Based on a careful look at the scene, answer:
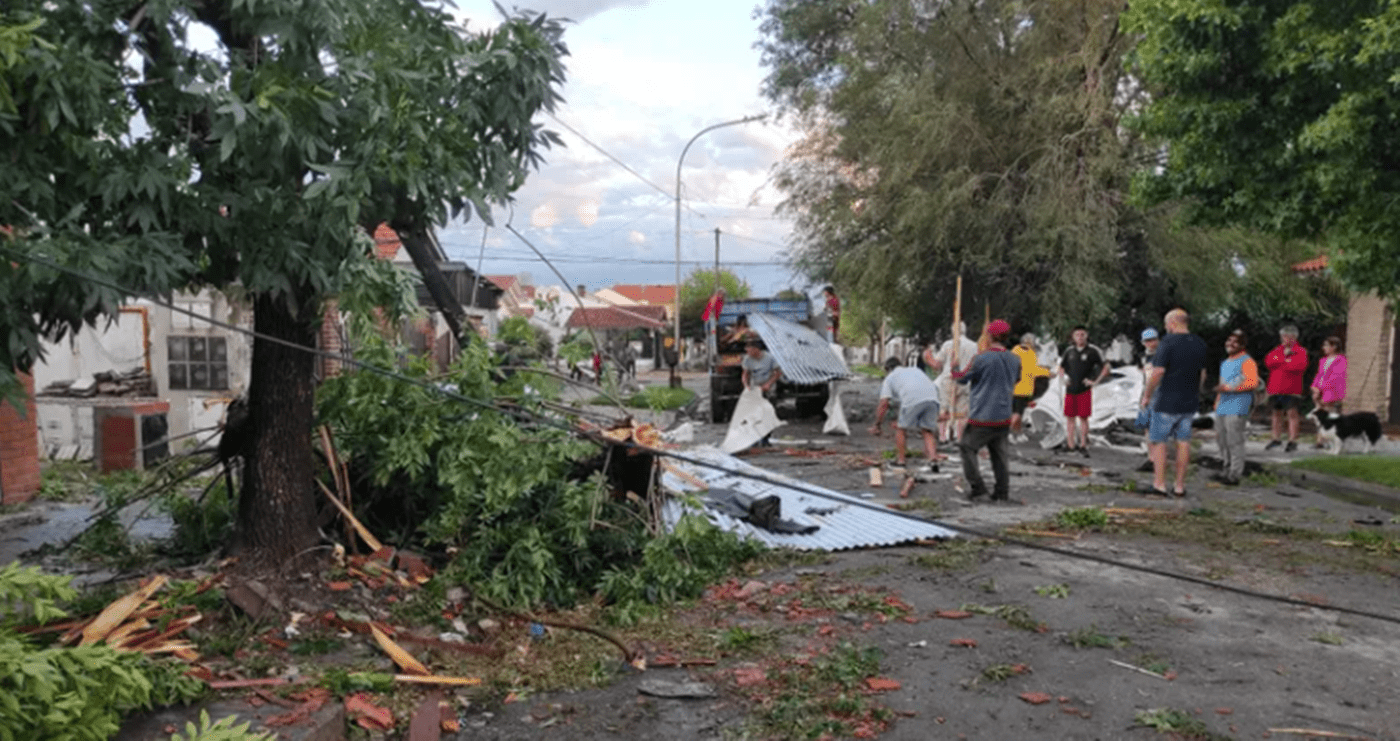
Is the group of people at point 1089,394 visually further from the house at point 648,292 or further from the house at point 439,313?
the house at point 648,292

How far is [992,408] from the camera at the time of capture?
9.05m

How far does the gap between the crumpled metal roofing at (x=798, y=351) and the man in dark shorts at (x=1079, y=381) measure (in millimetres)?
4515

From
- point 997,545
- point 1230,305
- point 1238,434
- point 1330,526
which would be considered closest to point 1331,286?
point 1230,305

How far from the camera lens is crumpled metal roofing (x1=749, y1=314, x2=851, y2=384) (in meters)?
16.8

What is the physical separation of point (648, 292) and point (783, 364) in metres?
94.9

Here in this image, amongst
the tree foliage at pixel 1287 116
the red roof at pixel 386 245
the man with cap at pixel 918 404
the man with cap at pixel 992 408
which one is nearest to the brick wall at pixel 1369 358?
the tree foliage at pixel 1287 116

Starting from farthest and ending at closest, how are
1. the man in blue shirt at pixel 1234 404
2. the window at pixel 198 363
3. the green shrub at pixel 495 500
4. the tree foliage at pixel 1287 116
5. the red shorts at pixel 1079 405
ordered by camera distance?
1. the window at pixel 198 363
2. the red shorts at pixel 1079 405
3. the man in blue shirt at pixel 1234 404
4. the tree foliage at pixel 1287 116
5. the green shrub at pixel 495 500

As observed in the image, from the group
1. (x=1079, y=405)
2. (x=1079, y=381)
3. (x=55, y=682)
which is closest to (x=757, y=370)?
(x=1079, y=381)

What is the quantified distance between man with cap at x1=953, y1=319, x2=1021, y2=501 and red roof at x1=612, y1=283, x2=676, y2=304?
9309 cm

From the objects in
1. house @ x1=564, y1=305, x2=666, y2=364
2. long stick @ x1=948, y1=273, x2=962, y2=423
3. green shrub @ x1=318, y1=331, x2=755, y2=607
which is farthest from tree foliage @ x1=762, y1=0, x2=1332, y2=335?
house @ x1=564, y1=305, x2=666, y2=364

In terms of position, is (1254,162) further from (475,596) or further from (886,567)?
(475,596)

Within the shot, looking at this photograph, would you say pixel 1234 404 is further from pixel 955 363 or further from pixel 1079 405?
pixel 955 363

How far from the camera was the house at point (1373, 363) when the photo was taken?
18344mm

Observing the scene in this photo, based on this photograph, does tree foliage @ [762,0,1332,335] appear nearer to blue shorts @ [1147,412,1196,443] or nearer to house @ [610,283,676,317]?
blue shorts @ [1147,412,1196,443]
